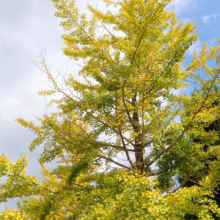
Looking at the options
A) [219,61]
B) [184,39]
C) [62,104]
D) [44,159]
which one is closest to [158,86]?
[184,39]

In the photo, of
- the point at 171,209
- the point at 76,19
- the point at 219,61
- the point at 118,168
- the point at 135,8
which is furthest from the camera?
the point at 118,168

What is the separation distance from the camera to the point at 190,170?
22.0 feet

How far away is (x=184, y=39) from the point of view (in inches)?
248

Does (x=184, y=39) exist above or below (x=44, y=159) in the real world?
above

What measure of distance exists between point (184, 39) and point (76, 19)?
130 inches

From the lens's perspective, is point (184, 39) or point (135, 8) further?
point (184, 39)

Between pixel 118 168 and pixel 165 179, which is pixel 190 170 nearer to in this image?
pixel 165 179

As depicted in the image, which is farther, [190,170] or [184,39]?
[190,170]

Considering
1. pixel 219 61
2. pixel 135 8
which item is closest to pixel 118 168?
pixel 219 61

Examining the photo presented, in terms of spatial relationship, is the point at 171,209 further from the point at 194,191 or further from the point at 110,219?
the point at 110,219

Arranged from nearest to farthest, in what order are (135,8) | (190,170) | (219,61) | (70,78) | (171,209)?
1. (171,209)
2. (219,61)
3. (135,8)
4. (190,170)
5. (70,78)

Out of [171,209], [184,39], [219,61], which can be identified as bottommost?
[171,209]

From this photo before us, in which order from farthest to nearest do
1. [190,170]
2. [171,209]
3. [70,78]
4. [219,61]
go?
1. [70,78]
2. [190,170]
3. [219,61]
4. [171,209]

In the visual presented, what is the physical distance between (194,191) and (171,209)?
74 centimetres
